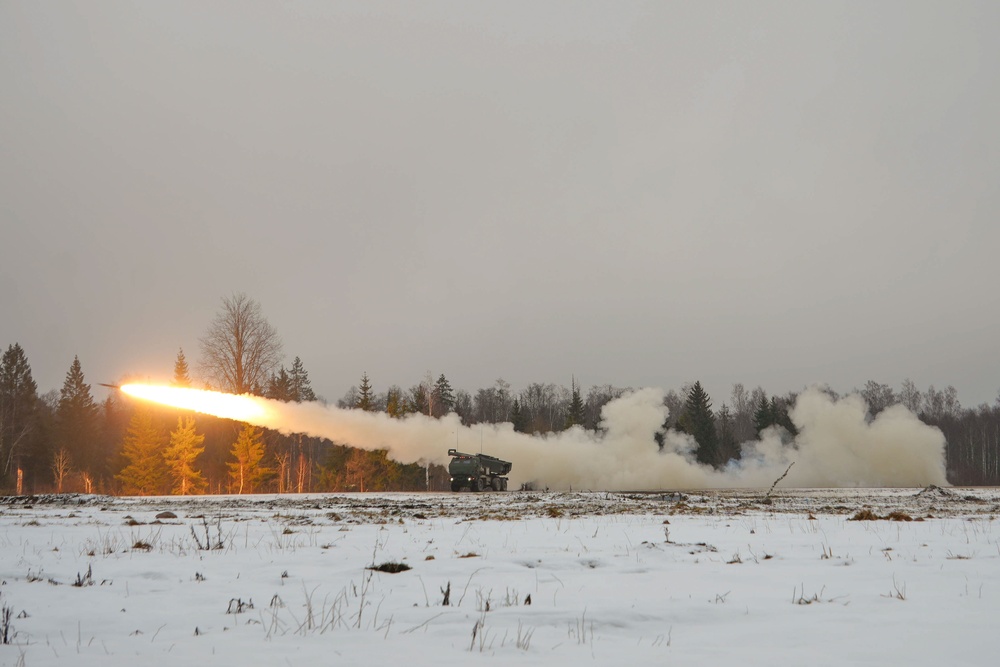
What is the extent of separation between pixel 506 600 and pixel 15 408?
85.9 meters

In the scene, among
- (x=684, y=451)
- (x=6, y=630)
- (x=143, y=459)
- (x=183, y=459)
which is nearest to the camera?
(x=6, y=630)

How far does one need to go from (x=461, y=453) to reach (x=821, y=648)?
1804 inches

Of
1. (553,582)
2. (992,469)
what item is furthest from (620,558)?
(992,469)

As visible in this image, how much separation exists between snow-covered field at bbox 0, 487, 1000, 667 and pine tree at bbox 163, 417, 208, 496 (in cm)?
5143

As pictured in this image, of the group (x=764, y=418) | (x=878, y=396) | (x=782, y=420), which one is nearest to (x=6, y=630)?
(x=764, y=418)

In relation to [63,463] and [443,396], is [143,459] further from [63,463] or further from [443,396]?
[443,396]

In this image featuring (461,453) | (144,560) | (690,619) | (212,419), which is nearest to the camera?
(690,619)

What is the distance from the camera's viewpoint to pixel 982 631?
15.6 ft

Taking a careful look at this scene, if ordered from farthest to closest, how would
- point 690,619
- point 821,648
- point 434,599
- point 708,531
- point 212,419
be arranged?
point 212,419 → point 708,531 → point 434,599 → point 690,619 → point 821,648

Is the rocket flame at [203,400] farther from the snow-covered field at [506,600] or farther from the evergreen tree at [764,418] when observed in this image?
the evergreen tree at [764,418]

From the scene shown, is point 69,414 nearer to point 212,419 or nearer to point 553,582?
point 212,419

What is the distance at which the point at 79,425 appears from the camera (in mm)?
79250

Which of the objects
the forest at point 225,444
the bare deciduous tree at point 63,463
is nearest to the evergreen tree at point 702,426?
the forest at point 225,444

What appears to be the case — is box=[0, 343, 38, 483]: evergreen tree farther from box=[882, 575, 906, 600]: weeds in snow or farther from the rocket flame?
box=[882, 575, 906, 600]: weeds in snow
